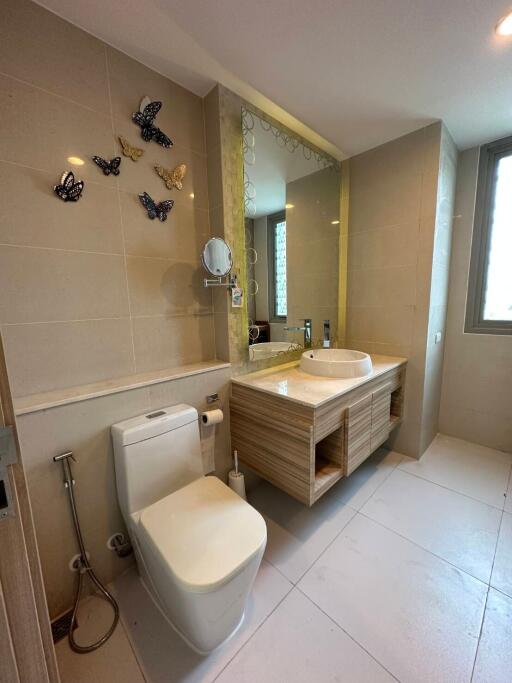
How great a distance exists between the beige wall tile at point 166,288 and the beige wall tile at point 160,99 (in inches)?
24.4

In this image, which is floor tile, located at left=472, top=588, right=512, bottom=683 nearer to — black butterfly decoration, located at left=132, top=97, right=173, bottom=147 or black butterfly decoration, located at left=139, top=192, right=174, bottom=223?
black butterfly decoration, located at left=139, top=192, right=174, bottom=223

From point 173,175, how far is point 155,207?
0.71 ft

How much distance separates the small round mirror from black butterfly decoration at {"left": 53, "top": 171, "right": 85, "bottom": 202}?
589 mm

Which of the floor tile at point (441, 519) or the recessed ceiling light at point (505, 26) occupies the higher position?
the recessed ceiling light at point (505, 26)

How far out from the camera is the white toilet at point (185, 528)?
92 cm

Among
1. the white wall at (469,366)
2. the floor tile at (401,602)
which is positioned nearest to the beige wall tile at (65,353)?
the floor tile at (401,602)

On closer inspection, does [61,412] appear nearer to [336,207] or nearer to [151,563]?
[151,563]

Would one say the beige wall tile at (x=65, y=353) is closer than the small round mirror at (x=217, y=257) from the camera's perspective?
Yes

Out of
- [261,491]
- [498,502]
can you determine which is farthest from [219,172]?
[498,502]

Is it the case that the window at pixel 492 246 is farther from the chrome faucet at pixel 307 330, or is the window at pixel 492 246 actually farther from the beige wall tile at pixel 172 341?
the beige wall tile at pixel 172 341

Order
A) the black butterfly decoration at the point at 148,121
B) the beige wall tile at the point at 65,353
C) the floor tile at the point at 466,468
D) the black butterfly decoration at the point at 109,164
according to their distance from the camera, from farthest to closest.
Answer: the floor tile at the point at 466,468 → the black butterfly decoration at the point at 148,121 → the black butterfly decoration at the point at 109,164 → the beige wall tile at the point at 65,353

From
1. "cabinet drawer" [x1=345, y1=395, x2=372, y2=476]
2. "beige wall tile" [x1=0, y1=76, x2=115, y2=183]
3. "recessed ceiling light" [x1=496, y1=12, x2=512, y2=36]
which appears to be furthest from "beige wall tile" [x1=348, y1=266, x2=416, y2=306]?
"beige wall tile" [x1=0, y1=76, x2=115, y2=183]

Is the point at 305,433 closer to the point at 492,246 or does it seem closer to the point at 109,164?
the point at 109,164

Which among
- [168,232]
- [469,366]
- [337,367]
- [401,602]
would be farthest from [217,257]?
[469,366]
